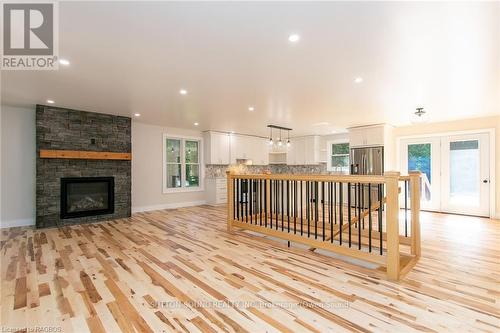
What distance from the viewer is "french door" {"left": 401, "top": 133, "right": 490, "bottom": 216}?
18.9 ft

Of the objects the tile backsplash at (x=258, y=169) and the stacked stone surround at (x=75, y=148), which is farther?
the tile backsplash at (x=258, y=169)

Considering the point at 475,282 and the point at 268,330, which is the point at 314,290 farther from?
the point at 475,282

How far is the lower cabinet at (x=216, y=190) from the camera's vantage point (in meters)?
7.63

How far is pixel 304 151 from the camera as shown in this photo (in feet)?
29.3

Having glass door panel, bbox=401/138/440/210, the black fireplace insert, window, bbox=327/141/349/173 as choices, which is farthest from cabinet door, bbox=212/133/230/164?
glass door panel, bbox=401/138/440/210

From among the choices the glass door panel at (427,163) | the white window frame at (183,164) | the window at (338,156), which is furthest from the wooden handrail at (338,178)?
the window at (338,156)

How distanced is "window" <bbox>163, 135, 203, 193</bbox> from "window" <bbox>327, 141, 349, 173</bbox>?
15.5 ft

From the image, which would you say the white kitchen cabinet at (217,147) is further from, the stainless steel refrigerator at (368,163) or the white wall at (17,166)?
the white wall at (17,166)

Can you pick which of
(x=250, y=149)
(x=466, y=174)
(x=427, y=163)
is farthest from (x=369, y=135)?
(x=250, y=149)

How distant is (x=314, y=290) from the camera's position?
235 cm

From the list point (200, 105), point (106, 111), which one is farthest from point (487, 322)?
point (106, 111)

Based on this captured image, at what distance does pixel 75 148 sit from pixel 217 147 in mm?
3886

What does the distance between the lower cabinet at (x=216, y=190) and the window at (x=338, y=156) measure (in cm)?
400

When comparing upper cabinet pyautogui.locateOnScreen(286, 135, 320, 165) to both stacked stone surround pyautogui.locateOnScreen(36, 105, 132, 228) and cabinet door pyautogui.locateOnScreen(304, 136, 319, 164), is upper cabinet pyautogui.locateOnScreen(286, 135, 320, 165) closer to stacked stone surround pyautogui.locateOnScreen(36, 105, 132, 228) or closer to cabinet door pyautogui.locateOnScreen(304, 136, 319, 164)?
cabinet door pyautogui.locateOnScreen(304, 136, 319, 164)
